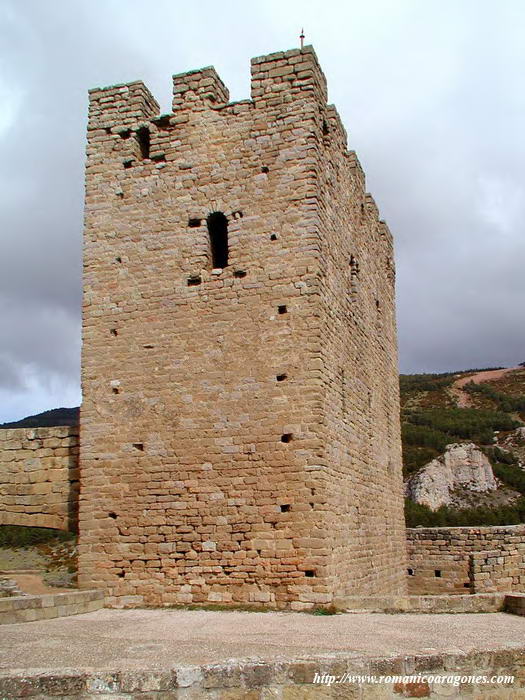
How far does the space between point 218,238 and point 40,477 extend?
4478mm

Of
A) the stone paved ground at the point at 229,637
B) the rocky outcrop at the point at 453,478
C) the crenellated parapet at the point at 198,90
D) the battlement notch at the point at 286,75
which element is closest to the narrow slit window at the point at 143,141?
the crenellated parapet at the point at 198,90

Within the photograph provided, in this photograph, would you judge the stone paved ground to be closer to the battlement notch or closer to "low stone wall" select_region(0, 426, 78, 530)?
"low stone wall" select_region(0, 426, 78, 530)

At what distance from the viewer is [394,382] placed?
48.5 ft

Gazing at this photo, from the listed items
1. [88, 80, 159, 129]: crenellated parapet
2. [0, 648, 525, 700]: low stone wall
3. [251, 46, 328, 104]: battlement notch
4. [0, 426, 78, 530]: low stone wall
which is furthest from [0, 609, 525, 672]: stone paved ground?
[88, 80, 159, 129]: crenellated parapet

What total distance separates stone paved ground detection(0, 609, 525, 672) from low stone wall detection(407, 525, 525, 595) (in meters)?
7.03

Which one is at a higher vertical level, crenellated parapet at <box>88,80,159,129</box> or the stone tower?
crenellated parapet at <box>88,80,159,129</box>

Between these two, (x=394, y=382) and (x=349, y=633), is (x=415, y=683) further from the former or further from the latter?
(x=394, y=382)

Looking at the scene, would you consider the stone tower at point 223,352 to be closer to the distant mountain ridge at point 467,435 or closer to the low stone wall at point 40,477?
the low stone wall at point 40,477

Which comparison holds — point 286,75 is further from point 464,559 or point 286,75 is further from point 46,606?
point 464,559

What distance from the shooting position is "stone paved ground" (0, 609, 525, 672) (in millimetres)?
5453

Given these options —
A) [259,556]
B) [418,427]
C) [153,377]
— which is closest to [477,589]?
[259,556]

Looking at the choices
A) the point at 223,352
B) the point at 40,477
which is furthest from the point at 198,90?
the point at 40,477

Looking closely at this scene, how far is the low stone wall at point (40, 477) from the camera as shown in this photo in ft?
34.7

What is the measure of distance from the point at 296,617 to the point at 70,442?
14.9ft
